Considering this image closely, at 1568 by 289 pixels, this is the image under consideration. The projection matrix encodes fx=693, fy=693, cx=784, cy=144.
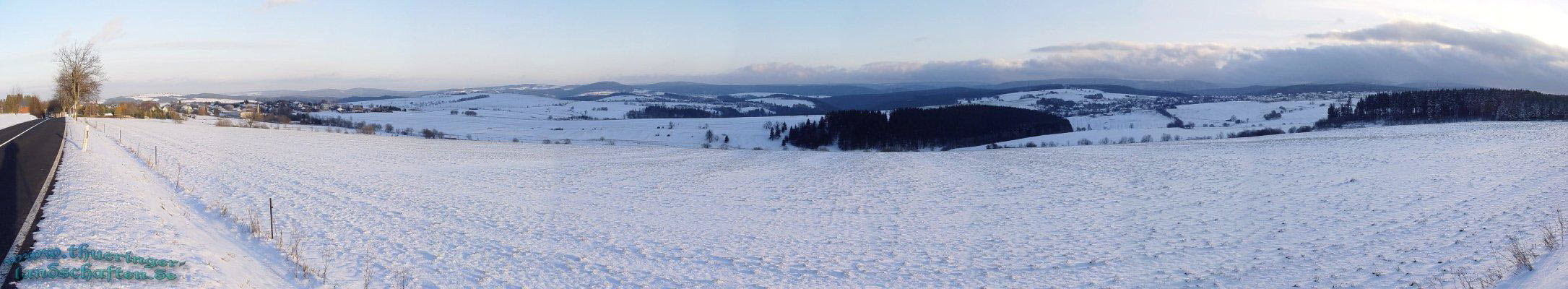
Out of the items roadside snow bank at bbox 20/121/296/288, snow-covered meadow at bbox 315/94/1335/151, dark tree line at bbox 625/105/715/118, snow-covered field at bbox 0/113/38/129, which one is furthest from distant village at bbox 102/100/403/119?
roadside snow bank at bbox 20/121/296/288

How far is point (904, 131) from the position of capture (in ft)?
258

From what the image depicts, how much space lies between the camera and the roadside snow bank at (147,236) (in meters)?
8.84

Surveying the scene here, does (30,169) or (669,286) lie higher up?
(30,169)

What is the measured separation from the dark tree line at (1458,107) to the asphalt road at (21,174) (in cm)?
8158

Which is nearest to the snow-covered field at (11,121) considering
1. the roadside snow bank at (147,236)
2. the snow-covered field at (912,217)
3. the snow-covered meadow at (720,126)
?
the snow-covered field at (912,217)

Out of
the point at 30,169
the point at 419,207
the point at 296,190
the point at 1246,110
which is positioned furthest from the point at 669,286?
the point at 1246,110

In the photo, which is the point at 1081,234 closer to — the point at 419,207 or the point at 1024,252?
the point at 1024,252

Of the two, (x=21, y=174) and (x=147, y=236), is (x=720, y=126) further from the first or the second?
(x=147, y=236)

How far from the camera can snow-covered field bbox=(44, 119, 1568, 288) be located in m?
12.0

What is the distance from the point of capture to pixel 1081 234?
51.9 ft

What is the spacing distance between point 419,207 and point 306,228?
394 cm

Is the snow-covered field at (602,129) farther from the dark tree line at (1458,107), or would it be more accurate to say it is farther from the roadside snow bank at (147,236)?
the dark tree line at (1458,107)

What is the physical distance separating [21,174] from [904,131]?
228ft

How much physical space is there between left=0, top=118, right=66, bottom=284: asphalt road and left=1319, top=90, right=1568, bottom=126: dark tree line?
81577 mm
